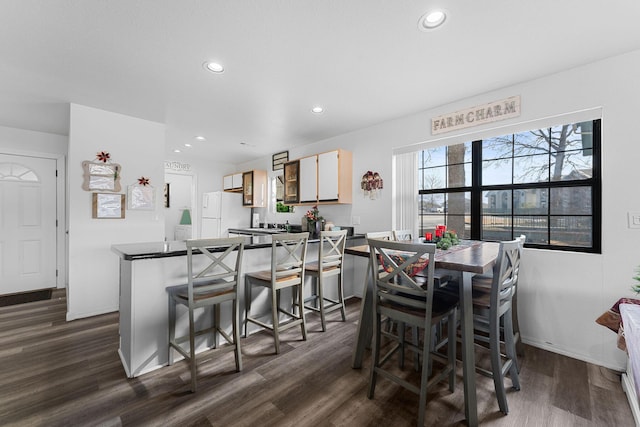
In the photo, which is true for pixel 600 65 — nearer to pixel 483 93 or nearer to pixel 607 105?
pixel 607 105

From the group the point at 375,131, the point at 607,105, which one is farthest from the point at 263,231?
the point at 607,105

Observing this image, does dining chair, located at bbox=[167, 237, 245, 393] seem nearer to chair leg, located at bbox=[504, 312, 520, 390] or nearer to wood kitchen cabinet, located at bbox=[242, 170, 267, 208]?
chair leg, located at bbox=[504, 312, 520, 390]

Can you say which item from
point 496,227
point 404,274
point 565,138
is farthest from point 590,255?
point 404,274

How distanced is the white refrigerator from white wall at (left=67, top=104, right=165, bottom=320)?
1880 mm

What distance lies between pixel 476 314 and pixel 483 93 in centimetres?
213

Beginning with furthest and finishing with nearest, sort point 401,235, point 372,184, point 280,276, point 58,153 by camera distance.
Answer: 1. point 58,153
2. point 372,184
3. point 401,235
4. point 280,276

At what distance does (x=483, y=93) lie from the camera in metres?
2.76

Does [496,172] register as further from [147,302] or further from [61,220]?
[61,220]

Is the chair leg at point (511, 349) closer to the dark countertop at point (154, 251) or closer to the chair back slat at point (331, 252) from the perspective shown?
the chair back slat at point (331, 252)

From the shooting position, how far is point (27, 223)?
4.02m

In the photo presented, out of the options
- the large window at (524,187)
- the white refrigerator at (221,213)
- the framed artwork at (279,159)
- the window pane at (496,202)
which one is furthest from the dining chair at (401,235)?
the white refrigerator at (221,213)

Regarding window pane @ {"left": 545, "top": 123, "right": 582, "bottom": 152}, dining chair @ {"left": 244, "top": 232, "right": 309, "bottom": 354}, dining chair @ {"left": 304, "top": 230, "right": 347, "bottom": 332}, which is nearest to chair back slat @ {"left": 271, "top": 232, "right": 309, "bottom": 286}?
dining chair @ {"left": 244, "top": 232, "right": 309, "bottom": 354}

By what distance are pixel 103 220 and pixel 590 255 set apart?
4.92 meters

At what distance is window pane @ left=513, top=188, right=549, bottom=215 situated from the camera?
2.57m
